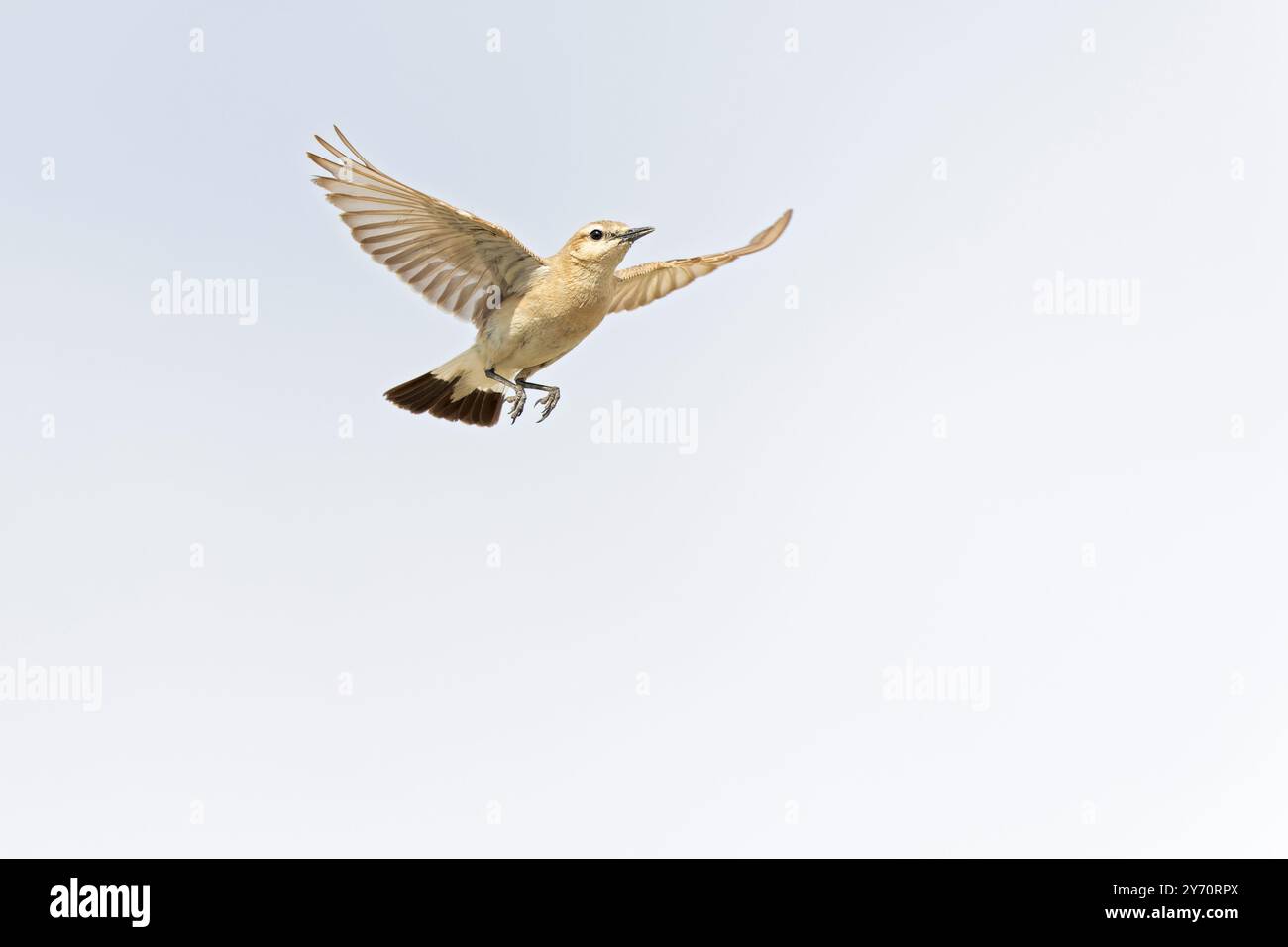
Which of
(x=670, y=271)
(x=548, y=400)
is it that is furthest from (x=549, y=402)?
(x=670, y=271)

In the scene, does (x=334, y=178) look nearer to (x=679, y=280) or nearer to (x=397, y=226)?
(x=397, y=226)

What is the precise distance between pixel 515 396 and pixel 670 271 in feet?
7.31

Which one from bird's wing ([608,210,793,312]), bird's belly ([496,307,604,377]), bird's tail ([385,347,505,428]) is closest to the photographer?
bird's belly ([496,307,604,377])

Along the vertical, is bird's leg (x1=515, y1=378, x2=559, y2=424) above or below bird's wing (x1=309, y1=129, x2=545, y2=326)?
below

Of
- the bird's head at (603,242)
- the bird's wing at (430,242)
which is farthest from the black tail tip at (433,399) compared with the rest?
the bird's head at (603,242)

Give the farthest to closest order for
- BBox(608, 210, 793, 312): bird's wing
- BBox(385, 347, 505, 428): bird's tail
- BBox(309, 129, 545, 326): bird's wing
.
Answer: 1. BBox(608, 210, 793, 312): bird's wing
2. BBox(385, 347, 505, 428): bird's tail
3. BBox(309, 129, 545, 326): bird's wing

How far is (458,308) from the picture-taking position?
906 cm

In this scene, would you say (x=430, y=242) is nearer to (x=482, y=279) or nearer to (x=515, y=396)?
(x=482, y=279)

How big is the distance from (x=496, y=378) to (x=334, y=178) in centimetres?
173

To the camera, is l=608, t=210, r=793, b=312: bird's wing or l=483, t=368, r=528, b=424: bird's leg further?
l=608, t=210, r=793, b=312: bird's wing

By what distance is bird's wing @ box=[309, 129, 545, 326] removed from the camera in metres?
8.09

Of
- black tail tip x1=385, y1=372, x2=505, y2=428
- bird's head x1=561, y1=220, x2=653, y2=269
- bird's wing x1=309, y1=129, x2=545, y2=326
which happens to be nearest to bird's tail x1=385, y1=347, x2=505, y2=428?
black tail tip x1=385, y1=372, x2=505, y2=428

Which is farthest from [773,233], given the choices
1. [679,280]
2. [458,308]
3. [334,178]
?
[334,178]

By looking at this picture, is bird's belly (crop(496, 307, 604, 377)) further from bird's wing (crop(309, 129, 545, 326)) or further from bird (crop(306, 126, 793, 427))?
bird's wing (crop(309, 129, 545, 326))
